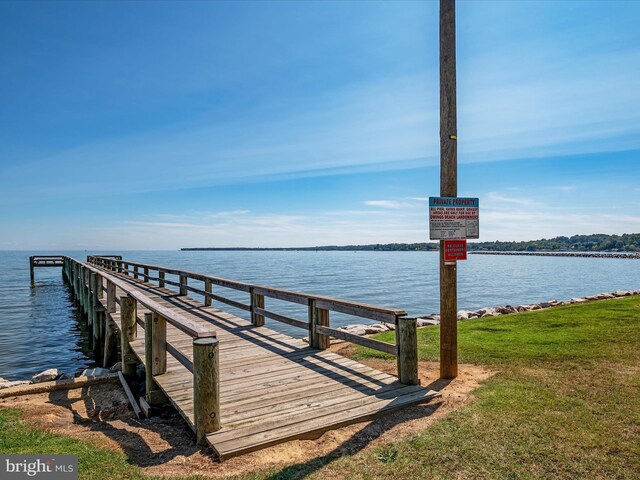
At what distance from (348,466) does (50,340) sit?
17.2 m

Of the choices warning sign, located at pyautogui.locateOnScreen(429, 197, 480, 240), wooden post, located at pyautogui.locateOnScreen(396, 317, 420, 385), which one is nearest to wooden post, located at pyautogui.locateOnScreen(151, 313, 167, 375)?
wooden post, located at pyautogui.locateOnScreen(396, 317, 420, 385)

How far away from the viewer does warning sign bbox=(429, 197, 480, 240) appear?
232 inches

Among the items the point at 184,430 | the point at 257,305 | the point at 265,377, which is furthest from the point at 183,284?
the point at 184,430

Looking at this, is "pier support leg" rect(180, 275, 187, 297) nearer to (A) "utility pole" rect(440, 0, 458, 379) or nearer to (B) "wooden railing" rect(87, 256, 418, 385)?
(B) "wooden railing" rect(87, 256, 418, 385)

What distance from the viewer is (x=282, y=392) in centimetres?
545

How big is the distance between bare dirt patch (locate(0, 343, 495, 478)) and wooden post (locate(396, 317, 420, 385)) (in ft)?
1.48

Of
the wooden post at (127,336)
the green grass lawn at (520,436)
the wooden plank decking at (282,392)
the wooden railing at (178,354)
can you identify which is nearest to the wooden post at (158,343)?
the wooden railing at (178,354)

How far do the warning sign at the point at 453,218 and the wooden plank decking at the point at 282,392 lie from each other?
218cm

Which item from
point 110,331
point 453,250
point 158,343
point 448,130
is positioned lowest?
point 110,331

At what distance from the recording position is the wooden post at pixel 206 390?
4.32m

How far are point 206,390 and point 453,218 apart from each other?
4003 millimetres

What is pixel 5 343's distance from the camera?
16.0 meters

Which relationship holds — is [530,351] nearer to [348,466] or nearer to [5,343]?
[348,466]

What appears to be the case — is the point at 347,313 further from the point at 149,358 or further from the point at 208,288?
the point at 208,288
